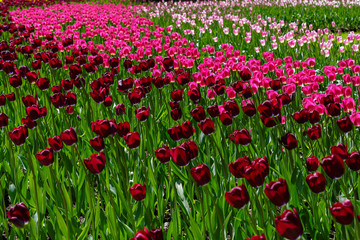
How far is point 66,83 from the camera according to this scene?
3779 mm

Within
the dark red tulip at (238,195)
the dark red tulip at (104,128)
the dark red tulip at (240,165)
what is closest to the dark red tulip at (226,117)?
the dark red tulip at (104,128)

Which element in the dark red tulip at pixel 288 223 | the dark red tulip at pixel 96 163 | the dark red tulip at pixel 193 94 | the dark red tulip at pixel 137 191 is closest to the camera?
the dark red tulip at pixel 288 223

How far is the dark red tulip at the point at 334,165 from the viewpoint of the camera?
5.30 feet

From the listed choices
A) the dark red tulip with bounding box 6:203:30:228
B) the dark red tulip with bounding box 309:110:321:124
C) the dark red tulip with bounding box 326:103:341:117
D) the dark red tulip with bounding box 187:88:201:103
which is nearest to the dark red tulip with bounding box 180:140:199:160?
the dark red tulip with bounding box 6:203:30:228

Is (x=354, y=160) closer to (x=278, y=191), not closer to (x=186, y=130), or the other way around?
(x=278, y=191)

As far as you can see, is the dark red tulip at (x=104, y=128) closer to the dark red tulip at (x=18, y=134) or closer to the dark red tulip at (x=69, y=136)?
the dark red tulip at (x=69, y=136)

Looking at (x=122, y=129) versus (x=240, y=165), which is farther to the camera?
(x=122, y=129)

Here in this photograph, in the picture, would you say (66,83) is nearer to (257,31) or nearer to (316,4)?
(257,31)

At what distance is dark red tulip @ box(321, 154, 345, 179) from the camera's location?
161 centimetres

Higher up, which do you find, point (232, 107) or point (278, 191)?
point (278, 191)

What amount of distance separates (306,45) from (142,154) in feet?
14.9

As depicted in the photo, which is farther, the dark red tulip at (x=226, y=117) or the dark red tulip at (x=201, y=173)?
the dark red tulip at (x=226, y=117)

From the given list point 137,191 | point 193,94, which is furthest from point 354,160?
point 193,94

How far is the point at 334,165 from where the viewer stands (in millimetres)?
1619
